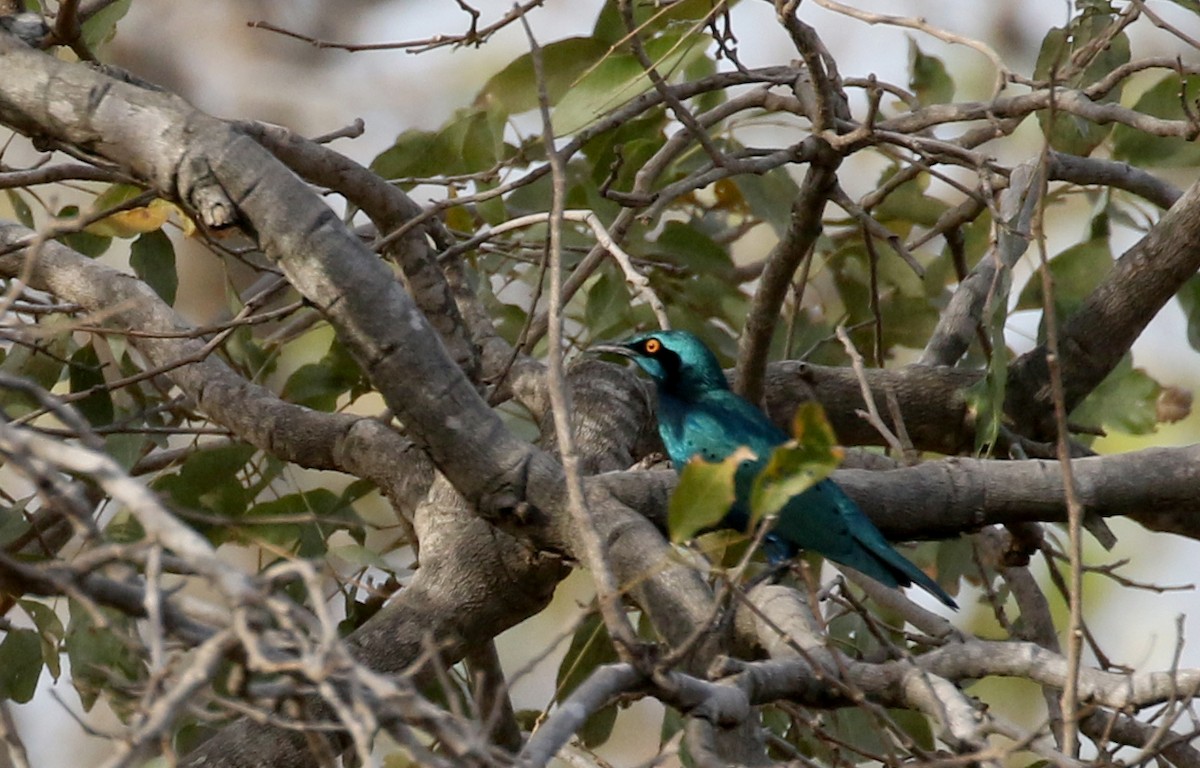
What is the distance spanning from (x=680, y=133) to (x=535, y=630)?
4705 millimetres

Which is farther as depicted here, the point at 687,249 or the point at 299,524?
the point at 687,249

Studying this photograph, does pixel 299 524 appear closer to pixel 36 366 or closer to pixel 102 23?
pixel 36 366

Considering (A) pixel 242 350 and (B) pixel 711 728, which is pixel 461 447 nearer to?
(B) pixel 711 728

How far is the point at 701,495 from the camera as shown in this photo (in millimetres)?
1916

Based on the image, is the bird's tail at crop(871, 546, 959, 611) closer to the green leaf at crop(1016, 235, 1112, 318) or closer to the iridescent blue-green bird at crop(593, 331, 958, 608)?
the iridescent blue-green bird at crop(593, 331, 958, 608)

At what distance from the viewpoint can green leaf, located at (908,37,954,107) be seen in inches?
186

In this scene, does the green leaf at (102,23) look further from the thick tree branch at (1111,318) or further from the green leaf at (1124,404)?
the green leaf at (1124,404)

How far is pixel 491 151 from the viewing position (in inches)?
171

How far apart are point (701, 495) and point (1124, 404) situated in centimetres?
254

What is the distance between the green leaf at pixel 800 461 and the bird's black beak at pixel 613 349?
2.44m

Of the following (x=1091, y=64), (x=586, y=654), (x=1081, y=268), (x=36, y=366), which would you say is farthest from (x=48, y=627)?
(x=1091, y=64)

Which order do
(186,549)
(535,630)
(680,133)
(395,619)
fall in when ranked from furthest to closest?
(535,630) → (680,133) → (395,619) → (186,549)

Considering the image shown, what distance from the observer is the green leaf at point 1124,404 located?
404 cm

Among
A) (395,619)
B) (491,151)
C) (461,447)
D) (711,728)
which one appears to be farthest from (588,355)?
(711,728)
